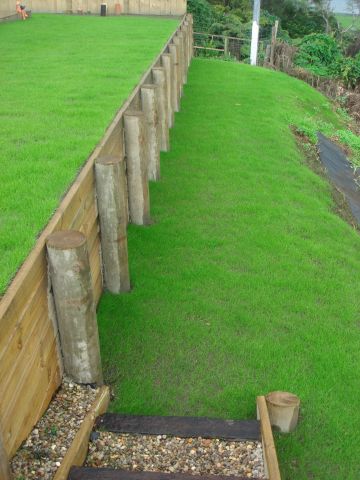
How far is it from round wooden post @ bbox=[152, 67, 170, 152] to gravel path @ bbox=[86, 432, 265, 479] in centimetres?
626

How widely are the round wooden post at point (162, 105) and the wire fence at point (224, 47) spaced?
18.6 m

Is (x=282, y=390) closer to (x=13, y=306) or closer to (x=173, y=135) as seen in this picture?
(x=13, y=306)

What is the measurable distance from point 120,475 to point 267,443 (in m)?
1.03

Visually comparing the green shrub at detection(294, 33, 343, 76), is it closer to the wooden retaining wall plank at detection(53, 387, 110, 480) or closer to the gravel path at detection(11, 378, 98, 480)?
the wooden retaining wall plank at detection(53, 387, 110, 480)

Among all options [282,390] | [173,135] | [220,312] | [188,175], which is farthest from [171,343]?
[173,135]

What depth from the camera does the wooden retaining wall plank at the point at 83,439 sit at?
10.8 feet

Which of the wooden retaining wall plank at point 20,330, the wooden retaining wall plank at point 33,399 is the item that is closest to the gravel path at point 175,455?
the wooden retaining wall plank at point 33,399

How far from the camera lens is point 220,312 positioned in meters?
5.60

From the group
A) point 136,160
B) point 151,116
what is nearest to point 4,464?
point 136,160

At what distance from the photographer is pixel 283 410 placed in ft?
13.6

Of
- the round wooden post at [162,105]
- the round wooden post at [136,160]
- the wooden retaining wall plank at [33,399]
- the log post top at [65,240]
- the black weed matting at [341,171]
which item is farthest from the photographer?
the black weed matting at [341,171]

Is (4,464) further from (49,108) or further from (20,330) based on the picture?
(49,108)

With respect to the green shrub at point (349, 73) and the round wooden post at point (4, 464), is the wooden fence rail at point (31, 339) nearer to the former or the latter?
the round wooden post at point (4, 464)

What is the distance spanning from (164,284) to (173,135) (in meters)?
5.81
